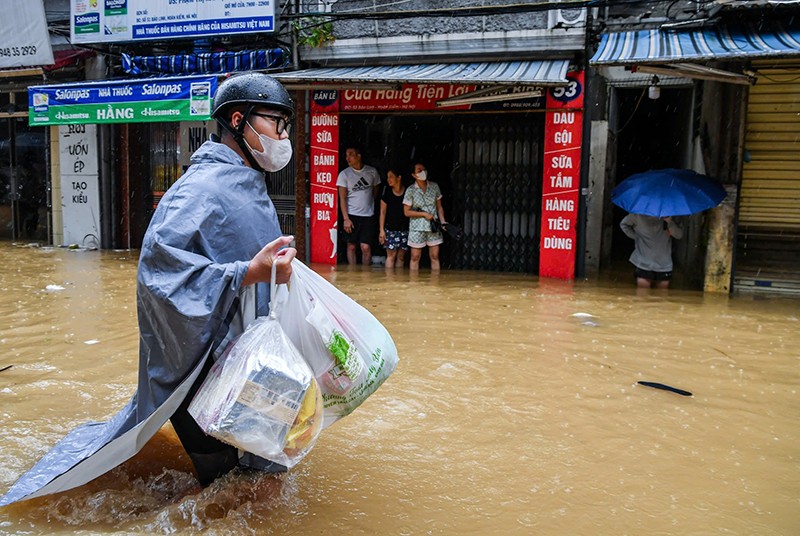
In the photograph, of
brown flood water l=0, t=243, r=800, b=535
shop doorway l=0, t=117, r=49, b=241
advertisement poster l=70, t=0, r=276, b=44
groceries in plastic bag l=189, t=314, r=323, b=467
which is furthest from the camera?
shop doorway l=0, t=117, r=49, b=241

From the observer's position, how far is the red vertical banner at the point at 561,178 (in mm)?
10117

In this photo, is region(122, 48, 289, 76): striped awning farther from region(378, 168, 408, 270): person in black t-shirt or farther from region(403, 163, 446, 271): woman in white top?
region(403, 163, 446, 271): woman in white top

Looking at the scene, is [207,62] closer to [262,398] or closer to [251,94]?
[251,94]

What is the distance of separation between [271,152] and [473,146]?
870 centimetres

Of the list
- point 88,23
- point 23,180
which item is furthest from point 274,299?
point 23,180

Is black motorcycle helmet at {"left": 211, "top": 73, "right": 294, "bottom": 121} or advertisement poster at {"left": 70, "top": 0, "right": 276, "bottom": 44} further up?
advertisement poster at {"left": 70, "top": 0, "right": 276, "bottom": 44}

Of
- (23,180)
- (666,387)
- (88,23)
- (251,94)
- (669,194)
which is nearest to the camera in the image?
(251,94)

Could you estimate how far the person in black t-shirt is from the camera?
11.0 metres

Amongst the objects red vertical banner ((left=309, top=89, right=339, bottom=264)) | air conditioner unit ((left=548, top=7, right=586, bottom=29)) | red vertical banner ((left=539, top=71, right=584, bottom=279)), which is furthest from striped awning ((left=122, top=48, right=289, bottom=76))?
red vertical banner ((left=539, top=71, right=584, bottom=279))

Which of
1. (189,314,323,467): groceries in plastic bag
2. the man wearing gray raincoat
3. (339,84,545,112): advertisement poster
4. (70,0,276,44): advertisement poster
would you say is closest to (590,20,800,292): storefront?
(339,84,545,112): advertisement poster

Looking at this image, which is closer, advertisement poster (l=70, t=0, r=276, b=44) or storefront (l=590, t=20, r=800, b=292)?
storefront (l=590, t=20, r=800, b=292)

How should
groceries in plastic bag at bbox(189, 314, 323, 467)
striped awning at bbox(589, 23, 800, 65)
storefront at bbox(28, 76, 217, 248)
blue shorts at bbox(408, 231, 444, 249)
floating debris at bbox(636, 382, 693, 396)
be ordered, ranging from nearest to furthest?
groceries in plastic bag at bbox(189, 314, 323, 467)
floating debris at bbox(636, 382, 693, 396)
striped awning at bbox(589, 23, 800, 65)
blue shorts at bbox(408, 231, 444, 249)
storefront at bbox(28, 76, 217, 248)

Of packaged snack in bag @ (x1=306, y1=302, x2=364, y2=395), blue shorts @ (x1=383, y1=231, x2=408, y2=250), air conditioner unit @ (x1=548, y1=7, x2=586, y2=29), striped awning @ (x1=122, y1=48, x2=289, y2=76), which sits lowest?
blue shorts @ (x1=383, y1=231, x2=408, y2=250)

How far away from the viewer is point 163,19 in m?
11.9
